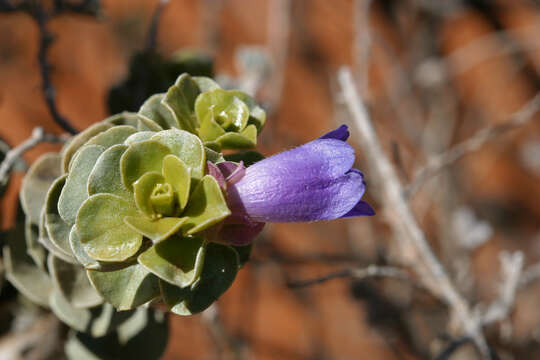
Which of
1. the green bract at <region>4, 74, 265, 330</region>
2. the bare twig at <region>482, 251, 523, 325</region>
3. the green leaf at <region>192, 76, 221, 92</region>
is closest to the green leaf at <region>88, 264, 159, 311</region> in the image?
the green bract at <region>4, 74, 265, 330</region>

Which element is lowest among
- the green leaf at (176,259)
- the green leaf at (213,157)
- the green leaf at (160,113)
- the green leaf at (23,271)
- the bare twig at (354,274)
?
the bare twig at (354,274)

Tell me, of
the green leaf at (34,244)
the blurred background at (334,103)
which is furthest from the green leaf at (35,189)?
the blurred background at (334,103)

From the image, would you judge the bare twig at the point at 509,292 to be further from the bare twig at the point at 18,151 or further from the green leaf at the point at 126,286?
the bare twig at the point at 18,151

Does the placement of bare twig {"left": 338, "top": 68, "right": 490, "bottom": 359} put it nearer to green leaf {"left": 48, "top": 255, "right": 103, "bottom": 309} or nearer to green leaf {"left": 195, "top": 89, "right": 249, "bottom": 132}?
green leaf {"left": 195, "top": 89, "right": 249, "bottom": 132}

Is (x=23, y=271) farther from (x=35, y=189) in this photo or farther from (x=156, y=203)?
(x=156, y=203)

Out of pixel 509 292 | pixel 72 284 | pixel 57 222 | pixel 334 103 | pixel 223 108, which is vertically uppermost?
pixel 223 108

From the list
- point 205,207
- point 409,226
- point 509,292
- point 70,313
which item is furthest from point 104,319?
point 509,292

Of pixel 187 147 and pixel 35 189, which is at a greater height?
pixel 187 147

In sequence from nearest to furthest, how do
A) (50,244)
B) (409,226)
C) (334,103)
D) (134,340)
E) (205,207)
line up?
(205,207)
(50,244)
(134,340)
(409,226)
(334,103)
